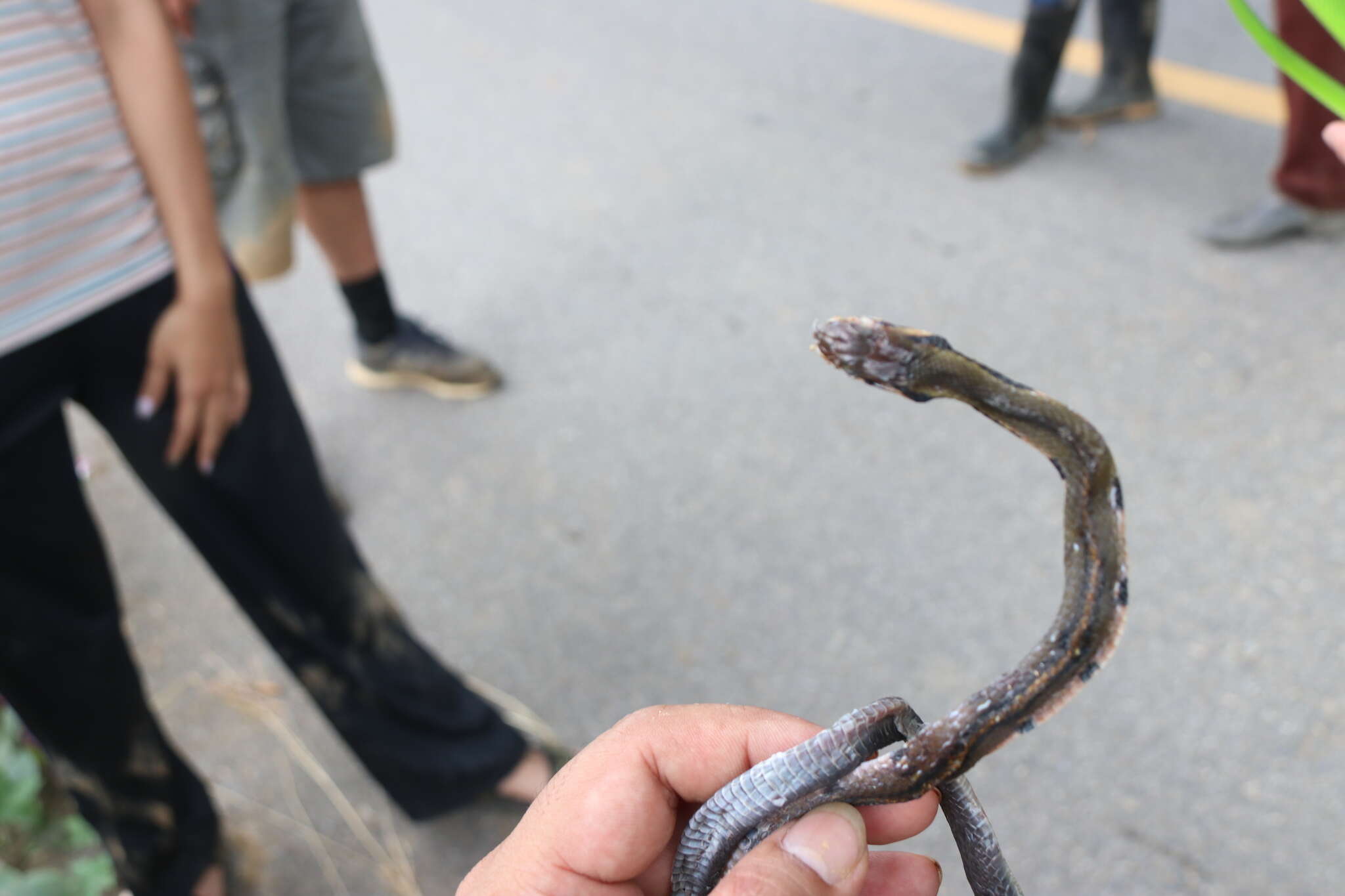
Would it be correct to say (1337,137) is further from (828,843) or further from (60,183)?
(60,183)

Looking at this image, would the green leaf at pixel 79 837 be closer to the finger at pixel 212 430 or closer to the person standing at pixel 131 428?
the person standing at pixel 131 428

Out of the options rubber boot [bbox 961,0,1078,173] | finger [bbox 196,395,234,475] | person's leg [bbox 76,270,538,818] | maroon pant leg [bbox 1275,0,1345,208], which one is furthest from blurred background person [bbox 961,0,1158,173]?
finger [bbox 196,395,234,475]

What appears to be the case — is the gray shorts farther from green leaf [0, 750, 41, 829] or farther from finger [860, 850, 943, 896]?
finger [860, 850, 943, 896]

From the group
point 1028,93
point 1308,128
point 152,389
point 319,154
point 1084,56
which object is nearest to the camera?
point 152,389

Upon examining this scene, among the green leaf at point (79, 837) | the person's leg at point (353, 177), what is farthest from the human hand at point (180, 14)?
the green leaf at point (79, 837)

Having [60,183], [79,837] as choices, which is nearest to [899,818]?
[60,183]

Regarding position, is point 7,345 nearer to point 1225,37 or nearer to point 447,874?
point 447,874
